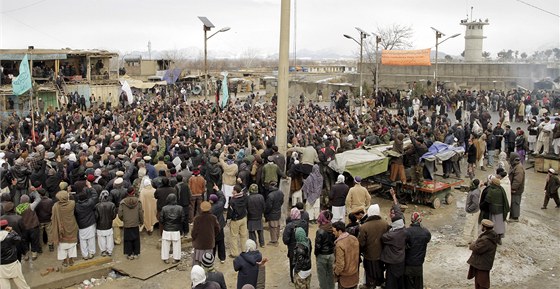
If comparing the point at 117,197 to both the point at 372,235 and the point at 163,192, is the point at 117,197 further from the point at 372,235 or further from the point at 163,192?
A: the point at 372,235

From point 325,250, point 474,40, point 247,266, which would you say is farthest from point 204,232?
point 474,40

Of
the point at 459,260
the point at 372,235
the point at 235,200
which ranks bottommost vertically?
the point at 459,260

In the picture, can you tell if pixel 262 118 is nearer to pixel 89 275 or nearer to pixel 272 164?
pixel 272 164

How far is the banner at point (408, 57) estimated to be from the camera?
3547 cm

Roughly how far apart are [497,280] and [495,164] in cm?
990

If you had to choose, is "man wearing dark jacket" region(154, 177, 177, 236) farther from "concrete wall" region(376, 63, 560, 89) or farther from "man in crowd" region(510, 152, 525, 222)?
"concrete wall" region(376, 63, 560, 89)

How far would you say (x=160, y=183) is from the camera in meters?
11.4

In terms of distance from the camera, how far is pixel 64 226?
974 centimetres

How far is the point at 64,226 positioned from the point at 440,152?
9855mm

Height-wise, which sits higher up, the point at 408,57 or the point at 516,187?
the point at 408,57

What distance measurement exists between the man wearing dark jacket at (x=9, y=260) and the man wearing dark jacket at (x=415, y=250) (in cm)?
636

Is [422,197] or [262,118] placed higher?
[262,118]

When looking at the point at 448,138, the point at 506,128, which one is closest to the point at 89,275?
the point at 448,138

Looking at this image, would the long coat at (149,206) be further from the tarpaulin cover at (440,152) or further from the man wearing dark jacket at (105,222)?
the tarpaulin cover at (440,152)
